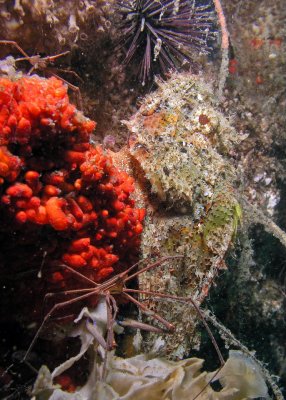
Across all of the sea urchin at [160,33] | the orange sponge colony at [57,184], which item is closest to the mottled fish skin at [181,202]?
the orange sponge colony at [57,184]

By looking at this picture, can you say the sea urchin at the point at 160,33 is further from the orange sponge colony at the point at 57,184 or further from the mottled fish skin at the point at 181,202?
the orange sponge colony at the point at 57,184

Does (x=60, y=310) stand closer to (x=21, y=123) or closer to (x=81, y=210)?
(x=81, y=210)

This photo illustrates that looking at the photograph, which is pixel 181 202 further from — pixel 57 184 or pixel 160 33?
pixel 160 33

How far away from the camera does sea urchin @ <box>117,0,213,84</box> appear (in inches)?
131

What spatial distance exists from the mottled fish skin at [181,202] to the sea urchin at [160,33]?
2.27 feet

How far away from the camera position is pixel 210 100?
3.13 metres

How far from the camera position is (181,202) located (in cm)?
281

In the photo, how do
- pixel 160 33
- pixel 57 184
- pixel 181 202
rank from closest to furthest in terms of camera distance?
pixel 57 184
pixel 181 202
pixel 160 33

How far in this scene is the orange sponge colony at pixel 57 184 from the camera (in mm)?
1870

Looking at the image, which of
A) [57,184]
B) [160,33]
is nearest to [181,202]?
[57,184]

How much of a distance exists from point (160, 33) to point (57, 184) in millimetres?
2203

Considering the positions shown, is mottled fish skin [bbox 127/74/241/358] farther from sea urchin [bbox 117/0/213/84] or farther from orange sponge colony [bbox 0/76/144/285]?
sea urchin [bbox 117/0/213/84]

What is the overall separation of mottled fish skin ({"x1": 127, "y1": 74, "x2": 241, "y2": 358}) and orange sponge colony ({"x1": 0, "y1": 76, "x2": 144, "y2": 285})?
1.23ft

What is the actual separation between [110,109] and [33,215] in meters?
1.81
